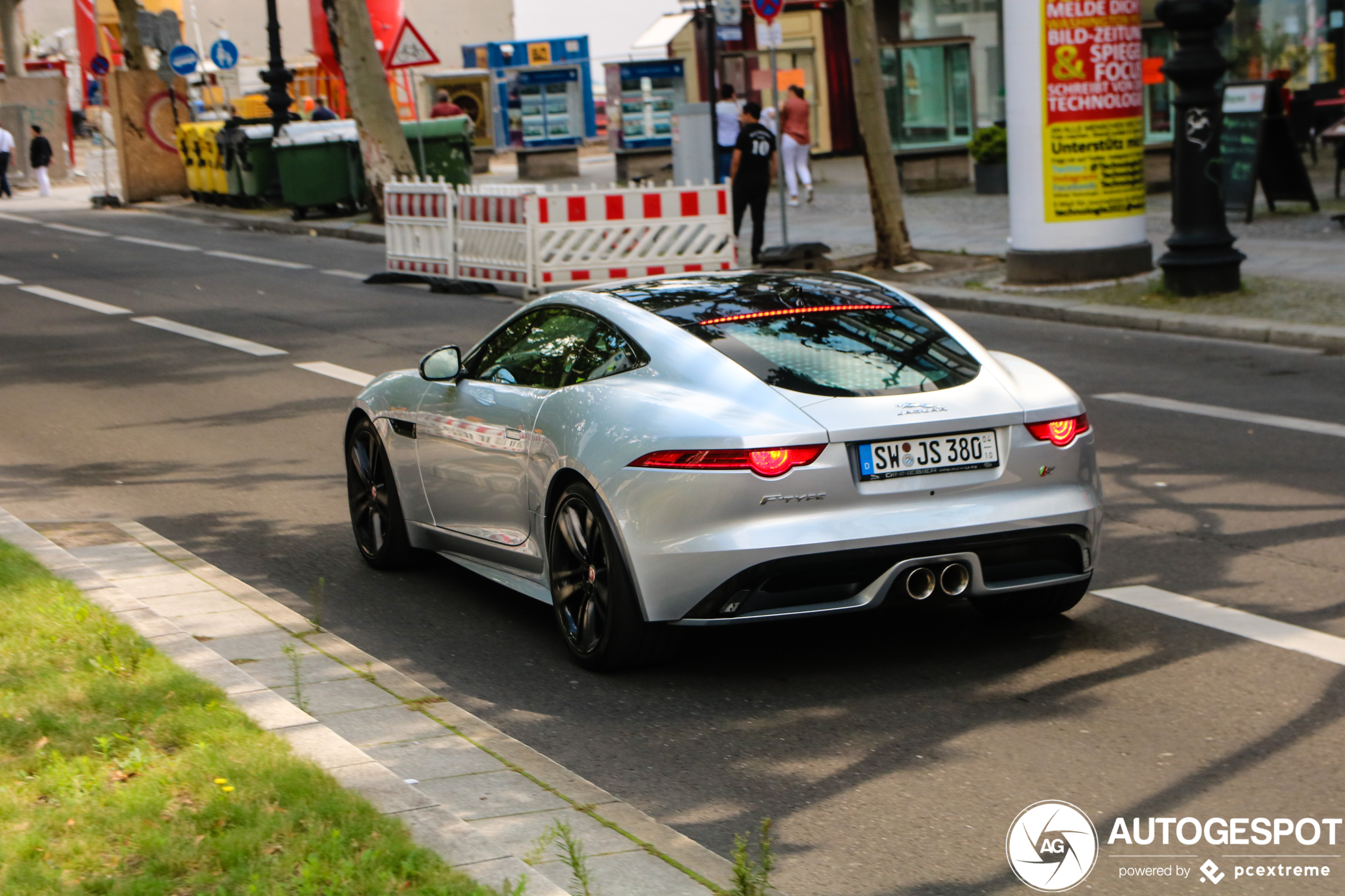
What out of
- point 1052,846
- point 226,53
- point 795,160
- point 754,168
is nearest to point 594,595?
point 1052,846

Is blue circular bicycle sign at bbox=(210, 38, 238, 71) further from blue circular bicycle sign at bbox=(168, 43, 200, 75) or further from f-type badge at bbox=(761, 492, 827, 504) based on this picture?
f-type badge at bbox=(761, 492, 827, 504)

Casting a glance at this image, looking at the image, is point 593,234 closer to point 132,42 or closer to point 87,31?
point 132,42

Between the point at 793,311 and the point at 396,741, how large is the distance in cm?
215

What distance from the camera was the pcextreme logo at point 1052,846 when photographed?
3891mm

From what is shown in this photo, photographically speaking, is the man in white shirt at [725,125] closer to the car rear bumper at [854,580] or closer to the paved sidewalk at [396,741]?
the paved sidewalk at [396,741]

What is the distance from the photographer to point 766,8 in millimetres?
19734

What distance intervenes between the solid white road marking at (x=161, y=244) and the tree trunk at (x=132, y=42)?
546 inches

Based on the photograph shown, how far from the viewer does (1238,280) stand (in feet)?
47.9

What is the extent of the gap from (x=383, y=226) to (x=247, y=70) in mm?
39877

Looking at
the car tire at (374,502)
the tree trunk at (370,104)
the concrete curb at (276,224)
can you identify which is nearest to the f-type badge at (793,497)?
the car tire at (374,502)

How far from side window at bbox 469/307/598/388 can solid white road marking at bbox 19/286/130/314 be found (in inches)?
479

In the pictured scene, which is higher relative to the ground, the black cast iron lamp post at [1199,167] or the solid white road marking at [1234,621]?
the black cast iron lamp post at [1199,167]

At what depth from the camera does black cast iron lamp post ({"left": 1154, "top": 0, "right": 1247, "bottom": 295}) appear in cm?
1446

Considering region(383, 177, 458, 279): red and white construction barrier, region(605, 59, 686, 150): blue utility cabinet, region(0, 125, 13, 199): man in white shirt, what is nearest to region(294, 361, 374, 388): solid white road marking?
region(383, 177, 458, 279): red and white construction barrier
